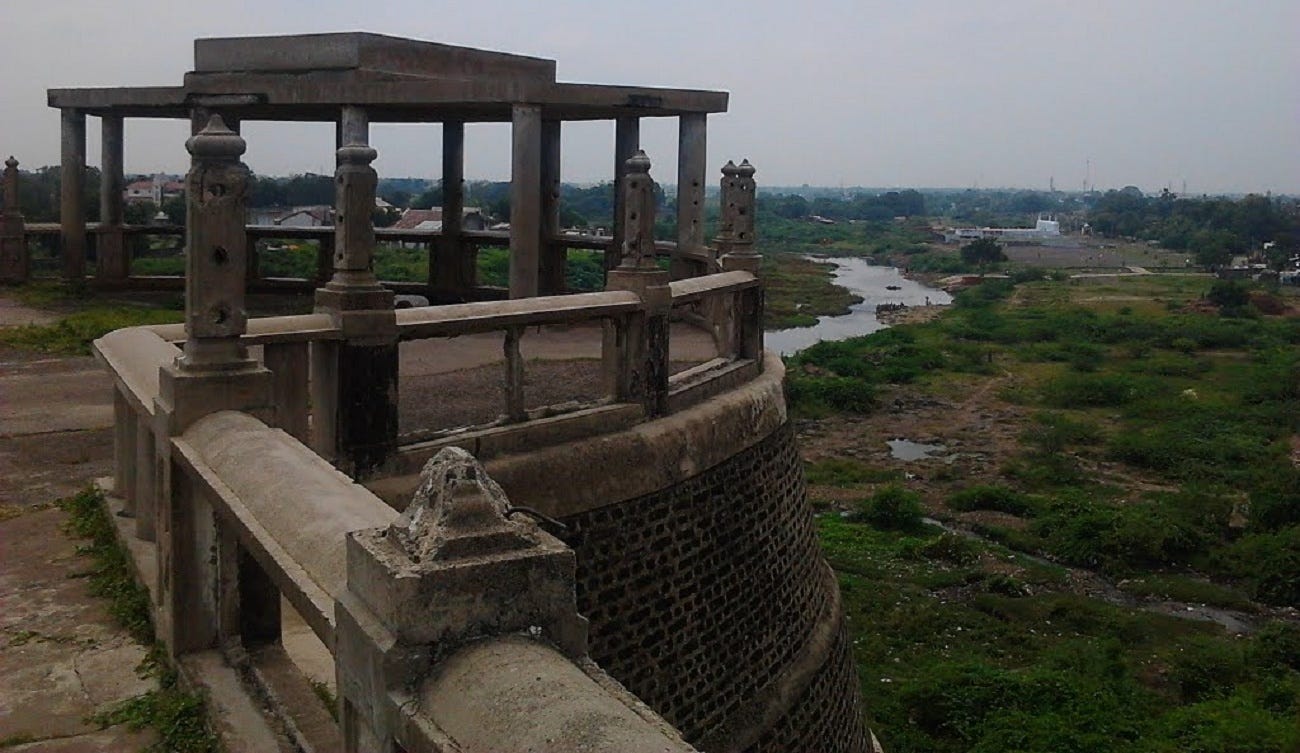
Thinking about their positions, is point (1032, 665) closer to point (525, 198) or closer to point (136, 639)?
point (525, 198)

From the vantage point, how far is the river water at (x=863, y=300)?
200 feet

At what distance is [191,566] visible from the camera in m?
4.80

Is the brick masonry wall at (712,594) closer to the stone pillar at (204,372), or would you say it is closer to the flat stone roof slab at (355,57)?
the stone pillar at (204,372)

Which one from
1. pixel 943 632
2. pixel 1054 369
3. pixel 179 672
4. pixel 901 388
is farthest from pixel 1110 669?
pixel 1054 369

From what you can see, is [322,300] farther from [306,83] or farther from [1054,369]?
[1054,369]

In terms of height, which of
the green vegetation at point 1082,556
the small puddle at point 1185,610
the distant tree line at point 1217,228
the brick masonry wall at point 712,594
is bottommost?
the small puddle at point 1185,610

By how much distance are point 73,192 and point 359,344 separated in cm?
1298

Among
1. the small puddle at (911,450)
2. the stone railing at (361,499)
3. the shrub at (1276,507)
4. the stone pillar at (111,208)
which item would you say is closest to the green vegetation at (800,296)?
the small puddle at (911,450)

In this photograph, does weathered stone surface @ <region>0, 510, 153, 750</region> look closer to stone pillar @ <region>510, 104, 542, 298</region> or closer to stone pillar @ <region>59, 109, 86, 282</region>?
stone pillar @ <region>510, 104, 542, 298</region>

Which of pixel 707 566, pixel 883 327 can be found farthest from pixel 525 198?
pixel 883 327

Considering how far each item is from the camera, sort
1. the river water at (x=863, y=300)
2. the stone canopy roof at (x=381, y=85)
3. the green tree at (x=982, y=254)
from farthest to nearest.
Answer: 1. the green tree at (x=982, y=254)
2. the river water at (x=863, y=300)
3. the stone canopy roof at (x=381, y=85)

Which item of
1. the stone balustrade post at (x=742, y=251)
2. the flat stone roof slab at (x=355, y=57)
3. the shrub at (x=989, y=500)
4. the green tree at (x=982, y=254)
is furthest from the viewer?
the green tree at (x=982, y=254)

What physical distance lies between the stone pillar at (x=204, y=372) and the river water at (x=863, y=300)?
3059 centimetres

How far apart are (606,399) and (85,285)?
38.8ft
